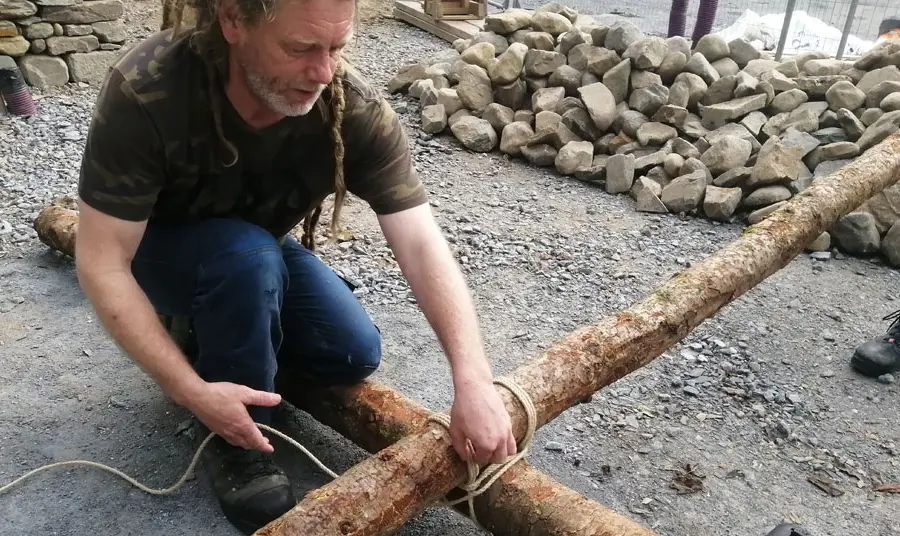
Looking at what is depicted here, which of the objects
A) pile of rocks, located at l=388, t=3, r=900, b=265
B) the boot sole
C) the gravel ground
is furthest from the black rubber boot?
pile of rocks, located at l=388, t=3, r=900, b=265

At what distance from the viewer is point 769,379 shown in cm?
323

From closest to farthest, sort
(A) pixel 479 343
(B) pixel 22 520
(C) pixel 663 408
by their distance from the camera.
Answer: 1. (A) pixel 479 343
2. (B) pixel 22 520
3. (C) pixel 663 408

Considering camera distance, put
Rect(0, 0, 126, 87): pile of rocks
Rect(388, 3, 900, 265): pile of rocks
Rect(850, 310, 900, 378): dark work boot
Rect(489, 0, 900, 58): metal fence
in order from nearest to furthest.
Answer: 1. Rect(850, 310, 900, 378): dark work boot
2. Rect(388, 3, 900, 265): pile of rocks
3. Rect(0, 0, 126, 87): pile of rocks
4. Rect(489, 0, 900, 58): metal fence

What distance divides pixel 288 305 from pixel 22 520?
3.26 ft

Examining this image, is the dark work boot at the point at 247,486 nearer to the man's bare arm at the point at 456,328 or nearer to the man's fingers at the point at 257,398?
the man's fingers at the point at 257,398

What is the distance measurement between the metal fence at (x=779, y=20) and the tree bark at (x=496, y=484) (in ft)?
18.6

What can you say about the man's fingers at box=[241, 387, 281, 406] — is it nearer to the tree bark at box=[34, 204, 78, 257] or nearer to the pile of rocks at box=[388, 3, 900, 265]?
the tree bark at box=[34, 204, 78, 257]

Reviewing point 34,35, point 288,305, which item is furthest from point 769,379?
point 34,35

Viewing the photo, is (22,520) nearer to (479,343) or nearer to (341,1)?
(479,343)

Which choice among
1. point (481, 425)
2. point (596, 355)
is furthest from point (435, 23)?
point (481, 425)

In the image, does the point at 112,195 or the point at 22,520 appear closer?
the point at 112,195

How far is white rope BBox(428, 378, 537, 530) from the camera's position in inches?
78.2

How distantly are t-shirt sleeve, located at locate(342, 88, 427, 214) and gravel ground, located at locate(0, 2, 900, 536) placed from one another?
95 centimetres

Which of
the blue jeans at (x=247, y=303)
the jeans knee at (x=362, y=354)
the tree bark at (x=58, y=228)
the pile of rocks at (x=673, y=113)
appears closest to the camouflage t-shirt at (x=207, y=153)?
the blue jeans at (x=247, y=303)
